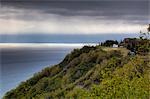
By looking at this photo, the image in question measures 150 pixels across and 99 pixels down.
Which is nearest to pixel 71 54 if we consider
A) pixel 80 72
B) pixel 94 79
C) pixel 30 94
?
pixel 80 72

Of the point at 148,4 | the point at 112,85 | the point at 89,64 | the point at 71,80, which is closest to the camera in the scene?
the point at 112,85

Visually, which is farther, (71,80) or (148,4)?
(71,80)

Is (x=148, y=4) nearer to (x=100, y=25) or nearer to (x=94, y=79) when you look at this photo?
(x=100, y=25)

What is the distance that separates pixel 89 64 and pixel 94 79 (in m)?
7.46

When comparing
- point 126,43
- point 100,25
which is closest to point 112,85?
point 100,25

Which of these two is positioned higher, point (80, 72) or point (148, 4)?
point (148, 4)

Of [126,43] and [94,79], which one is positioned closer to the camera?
[94,79]

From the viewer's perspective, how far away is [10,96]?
30.8 m

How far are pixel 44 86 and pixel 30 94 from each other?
7.86 feet

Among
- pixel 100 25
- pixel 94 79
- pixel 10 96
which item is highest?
pixel 100 25

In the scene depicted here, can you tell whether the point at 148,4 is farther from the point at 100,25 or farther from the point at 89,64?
the point at 89,64

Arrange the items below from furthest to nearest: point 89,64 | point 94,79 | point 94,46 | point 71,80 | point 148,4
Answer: point 94,46
point 89,64
point 71,80
point 94,79
point 148,4

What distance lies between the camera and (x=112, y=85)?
30.4ft

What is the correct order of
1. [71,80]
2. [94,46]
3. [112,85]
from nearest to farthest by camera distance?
[112,85] < [71,80] < [94,46]
